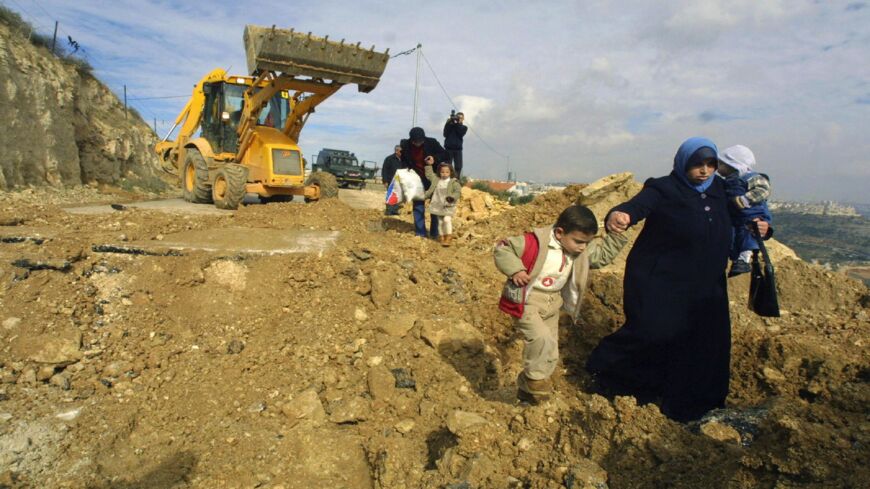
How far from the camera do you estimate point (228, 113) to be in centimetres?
991

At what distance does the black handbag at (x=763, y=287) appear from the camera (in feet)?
10.4

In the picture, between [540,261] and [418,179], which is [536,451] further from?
[418,179]

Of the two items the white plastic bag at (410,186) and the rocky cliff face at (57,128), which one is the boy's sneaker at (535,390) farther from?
the rocky cliff face at (57,128)

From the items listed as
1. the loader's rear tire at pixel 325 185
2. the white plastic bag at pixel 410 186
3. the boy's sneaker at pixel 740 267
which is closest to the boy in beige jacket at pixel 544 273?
the boy's sneaker at pixel 740 267

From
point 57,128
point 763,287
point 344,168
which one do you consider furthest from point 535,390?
point 344,168

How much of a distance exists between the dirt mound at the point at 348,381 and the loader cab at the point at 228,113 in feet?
15.2

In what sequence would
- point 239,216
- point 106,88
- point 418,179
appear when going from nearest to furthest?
point 418,179, point 239,216, point 106,88

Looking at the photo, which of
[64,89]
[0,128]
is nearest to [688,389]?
[0,128]

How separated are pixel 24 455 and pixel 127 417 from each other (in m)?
0.52

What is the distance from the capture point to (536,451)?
2.49 m

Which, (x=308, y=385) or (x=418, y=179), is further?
(x=418, y=179)

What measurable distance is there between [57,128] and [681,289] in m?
14.8

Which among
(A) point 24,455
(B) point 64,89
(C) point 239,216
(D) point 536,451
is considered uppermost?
(B) point 64,89

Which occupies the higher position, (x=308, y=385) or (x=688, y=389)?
(x=688, y=389)
